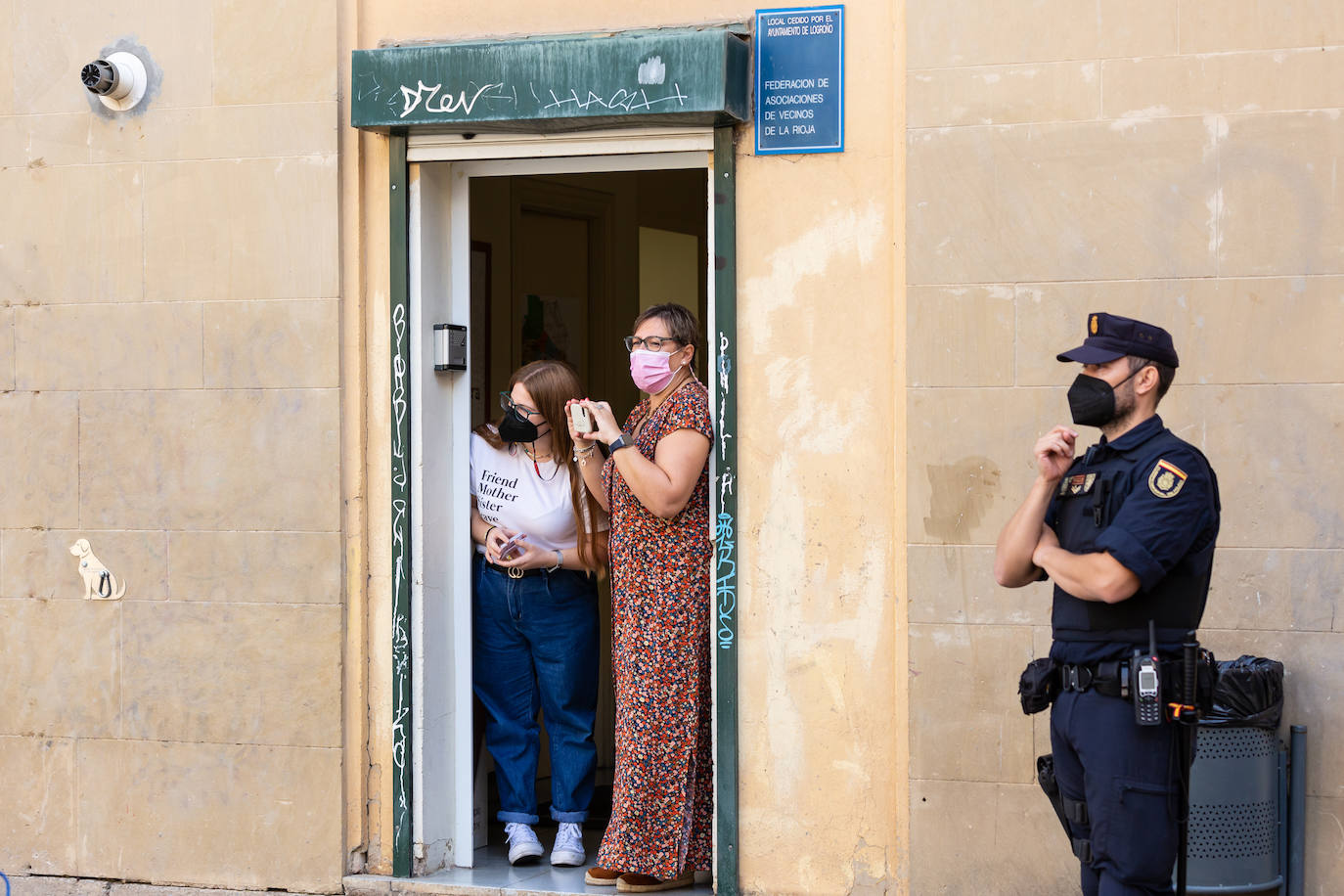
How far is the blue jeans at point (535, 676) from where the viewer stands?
5492mm

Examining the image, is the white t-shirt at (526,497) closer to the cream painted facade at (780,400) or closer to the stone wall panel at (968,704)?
the cream painted facade at (780,400)

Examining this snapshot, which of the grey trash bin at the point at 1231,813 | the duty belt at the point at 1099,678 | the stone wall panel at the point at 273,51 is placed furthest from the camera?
the stone wall panel at the point at 273,51

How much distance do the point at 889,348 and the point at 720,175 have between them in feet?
2.61

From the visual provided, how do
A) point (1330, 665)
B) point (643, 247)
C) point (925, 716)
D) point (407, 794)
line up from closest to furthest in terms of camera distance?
point (1330, 665) → point (925, 716) → point (407, 794) → point (643, 247)

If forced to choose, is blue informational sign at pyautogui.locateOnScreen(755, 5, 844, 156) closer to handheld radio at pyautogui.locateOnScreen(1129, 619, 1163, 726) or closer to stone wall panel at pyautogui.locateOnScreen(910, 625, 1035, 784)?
stone wall panel at pyautogui.locateOnScreen(910, 625, 1035, 784)

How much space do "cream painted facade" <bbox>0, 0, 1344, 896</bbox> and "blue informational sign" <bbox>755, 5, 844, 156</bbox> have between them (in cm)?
7

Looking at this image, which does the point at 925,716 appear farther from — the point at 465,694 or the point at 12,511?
the point at 12,511

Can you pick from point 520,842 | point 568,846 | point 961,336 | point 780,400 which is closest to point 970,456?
point 961,336

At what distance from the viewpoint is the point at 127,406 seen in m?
5.53

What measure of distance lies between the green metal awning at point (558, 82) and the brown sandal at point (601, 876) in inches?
99.8

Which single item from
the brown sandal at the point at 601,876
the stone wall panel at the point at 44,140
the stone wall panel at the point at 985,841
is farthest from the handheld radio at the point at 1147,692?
the stone wall panel at the point at 44,140

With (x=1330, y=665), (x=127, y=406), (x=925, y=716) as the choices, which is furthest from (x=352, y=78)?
(x=1330, y=665)

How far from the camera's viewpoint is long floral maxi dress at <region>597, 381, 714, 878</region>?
5.05 metres

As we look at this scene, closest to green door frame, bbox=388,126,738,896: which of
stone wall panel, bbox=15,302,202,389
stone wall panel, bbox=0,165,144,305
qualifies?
stone wall panel, bbox=15,302,202,389
